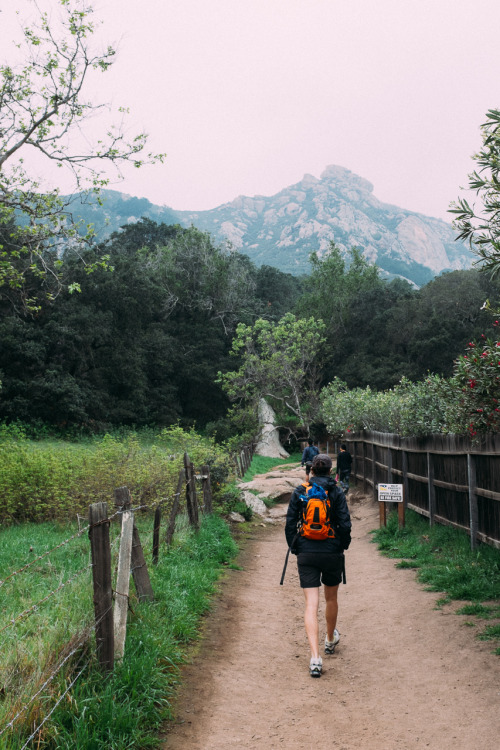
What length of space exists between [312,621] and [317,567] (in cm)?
45

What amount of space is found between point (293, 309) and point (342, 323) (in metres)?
5.51

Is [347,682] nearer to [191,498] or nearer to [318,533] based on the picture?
[318,533]

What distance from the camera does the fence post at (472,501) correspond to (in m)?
7.88

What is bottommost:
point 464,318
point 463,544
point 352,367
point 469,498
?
point 463,544

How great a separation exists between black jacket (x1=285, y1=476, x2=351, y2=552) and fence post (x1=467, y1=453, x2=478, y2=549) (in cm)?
341

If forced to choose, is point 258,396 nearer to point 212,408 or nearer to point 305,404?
point 305,404

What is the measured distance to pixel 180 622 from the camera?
5.57 m

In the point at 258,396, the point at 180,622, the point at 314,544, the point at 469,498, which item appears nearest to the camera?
the point at 314,544

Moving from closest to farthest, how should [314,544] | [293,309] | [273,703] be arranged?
[273,703], [314,544], [293,309]

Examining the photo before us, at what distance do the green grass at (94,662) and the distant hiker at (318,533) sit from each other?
1312 mm

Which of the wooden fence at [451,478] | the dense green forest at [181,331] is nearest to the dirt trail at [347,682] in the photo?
the wooden fence at [451,478]

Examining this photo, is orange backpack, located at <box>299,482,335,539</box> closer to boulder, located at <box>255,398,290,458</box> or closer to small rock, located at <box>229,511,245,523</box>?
small rock, located at <box>229,511,245,523</box>

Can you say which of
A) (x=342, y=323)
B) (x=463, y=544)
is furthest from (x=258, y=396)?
(x=463, y=544)

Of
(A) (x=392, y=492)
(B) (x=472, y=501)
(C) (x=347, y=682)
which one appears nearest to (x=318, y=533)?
(C) (x=347, y=682)
